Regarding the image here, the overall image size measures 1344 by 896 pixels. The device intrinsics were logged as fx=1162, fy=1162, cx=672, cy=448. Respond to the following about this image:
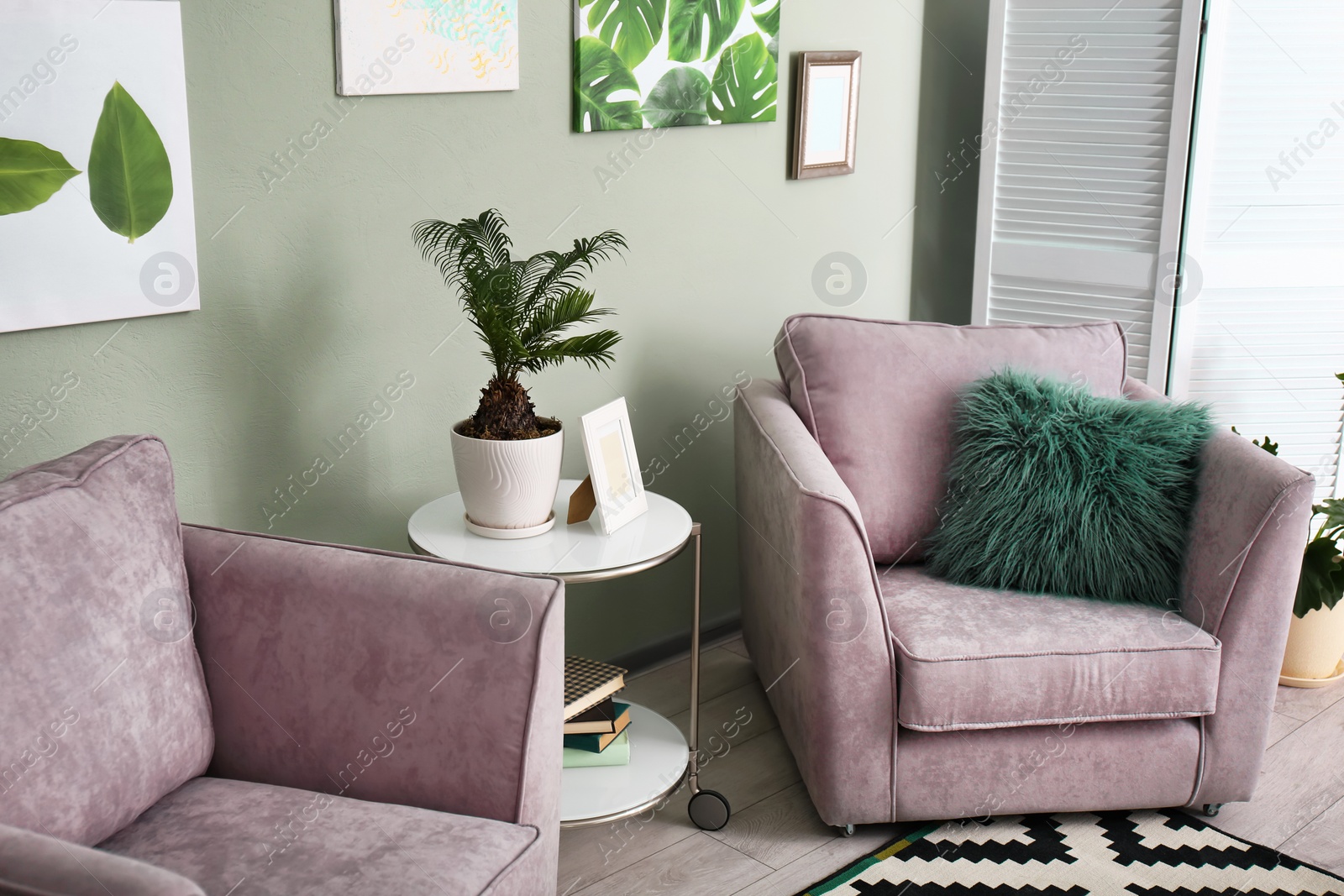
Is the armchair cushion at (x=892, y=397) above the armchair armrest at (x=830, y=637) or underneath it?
above

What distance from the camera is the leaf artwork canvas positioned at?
2.31m

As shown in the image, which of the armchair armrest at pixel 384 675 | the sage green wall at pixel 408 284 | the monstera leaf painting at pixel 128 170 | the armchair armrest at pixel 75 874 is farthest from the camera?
the sage green wall at pixel 408 284

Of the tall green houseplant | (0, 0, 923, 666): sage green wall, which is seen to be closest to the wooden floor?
(0, 0, 923, 666): sage green wall

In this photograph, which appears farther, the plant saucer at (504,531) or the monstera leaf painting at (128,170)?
the plant saucer at (504,531)

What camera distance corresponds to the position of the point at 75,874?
3.43 ft

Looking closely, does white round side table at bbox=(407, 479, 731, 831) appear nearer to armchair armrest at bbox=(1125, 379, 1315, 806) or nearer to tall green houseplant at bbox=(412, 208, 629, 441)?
tall green houseplant at bbox=(412, 208, 629, 441)

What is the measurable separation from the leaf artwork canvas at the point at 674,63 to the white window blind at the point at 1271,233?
1.07 m

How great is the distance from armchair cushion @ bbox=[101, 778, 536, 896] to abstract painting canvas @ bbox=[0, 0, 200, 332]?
728 mm

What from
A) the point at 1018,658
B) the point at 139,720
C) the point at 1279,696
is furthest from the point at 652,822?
the point at 1279,696

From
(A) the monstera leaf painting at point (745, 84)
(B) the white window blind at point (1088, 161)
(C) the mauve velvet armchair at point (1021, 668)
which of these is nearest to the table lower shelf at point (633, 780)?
(C) the mauve velvet armchair at point (1021, 668)

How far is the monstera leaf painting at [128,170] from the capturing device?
65.6 inches

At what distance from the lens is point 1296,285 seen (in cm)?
281

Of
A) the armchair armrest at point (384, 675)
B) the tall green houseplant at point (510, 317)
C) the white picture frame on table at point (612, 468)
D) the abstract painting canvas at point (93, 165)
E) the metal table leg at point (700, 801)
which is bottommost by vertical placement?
the metal table leg at point (700, 801)

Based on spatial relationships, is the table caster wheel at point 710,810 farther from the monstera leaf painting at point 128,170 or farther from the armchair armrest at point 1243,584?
the monstera leaf painting at point 128,170
